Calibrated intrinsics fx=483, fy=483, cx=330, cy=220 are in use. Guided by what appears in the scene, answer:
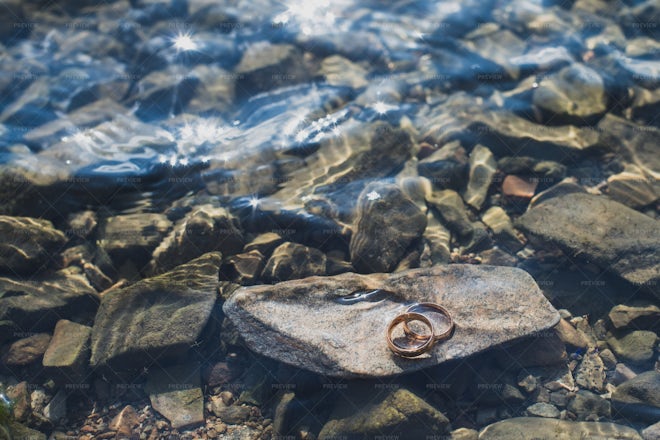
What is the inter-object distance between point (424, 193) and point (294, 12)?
4.30 metres

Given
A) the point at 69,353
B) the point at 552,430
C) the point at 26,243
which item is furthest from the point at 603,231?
the point at 26,243

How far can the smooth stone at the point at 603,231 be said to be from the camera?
5.08m

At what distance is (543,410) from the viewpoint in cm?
452

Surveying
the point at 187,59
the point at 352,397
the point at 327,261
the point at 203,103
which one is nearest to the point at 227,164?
the point at 203,103

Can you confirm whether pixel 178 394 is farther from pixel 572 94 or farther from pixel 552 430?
pixel 572 94

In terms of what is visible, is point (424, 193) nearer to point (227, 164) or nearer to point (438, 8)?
point (227, 164)

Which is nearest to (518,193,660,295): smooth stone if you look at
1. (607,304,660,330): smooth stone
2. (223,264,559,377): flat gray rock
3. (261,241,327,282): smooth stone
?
(607,304,660,330): smooth stone

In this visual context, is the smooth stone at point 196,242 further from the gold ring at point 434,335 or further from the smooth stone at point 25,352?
the gold ring at point 434,335

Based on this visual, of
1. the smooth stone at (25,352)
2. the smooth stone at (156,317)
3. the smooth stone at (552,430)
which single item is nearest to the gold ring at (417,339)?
the smooth stone at (552,430)

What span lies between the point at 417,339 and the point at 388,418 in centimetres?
77

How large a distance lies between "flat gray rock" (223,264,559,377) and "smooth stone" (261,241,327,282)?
0.91 feet

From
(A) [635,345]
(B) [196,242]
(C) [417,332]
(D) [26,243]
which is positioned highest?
(D) [26,243]

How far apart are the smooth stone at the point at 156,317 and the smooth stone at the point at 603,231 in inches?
148

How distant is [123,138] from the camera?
22.0 feet
